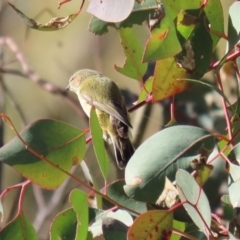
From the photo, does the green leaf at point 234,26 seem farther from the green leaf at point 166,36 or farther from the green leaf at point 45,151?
the green leaf at point 45,151

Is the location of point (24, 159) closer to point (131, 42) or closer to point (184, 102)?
point (131, 42)

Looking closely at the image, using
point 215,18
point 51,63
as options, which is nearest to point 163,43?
point 215,18

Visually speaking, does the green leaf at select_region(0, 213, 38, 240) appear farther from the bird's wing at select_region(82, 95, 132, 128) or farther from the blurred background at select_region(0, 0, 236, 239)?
the blurred background at select_region(0, 0, 236, 239)

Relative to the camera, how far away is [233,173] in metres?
0.87

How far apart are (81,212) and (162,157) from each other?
0.14 metres

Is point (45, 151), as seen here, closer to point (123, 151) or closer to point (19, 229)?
point (19, 229)

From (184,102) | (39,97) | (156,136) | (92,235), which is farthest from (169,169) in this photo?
(39,97)

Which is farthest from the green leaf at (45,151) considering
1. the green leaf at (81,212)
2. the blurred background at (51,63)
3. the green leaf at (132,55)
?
the blurred background at (51,63)

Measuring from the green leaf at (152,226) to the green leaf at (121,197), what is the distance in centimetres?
13

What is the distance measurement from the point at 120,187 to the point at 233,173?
7.2 inches

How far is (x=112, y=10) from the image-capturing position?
2.64 ft

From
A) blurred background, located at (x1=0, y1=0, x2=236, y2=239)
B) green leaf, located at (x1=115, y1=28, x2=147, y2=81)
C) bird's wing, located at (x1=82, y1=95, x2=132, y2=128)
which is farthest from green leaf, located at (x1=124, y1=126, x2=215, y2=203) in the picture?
blurred background, located at (x1=0, y1=0, x2=236, y2=239)

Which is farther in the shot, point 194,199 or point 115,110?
point 115,110

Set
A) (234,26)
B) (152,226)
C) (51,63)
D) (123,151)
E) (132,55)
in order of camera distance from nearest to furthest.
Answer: (152,226), (234,26), (132,55), (123,151), (51,63)
